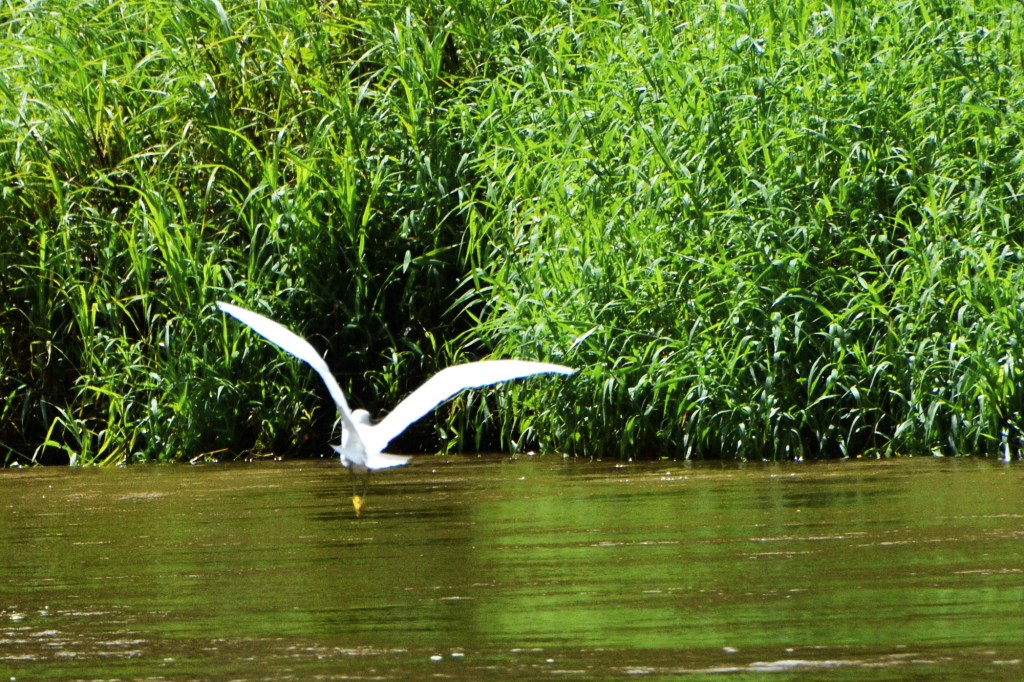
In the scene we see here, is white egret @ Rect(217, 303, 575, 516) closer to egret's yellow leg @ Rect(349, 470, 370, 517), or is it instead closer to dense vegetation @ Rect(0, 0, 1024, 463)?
egret's yellow leg @ Rect(349, 470, 370, 517)

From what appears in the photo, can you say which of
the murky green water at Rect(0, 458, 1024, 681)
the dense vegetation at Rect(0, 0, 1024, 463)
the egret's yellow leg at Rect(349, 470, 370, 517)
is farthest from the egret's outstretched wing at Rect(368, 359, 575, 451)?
the dense vegetation at Rect(0, 0, 1024, 463)

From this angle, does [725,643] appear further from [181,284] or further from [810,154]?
[181,284]

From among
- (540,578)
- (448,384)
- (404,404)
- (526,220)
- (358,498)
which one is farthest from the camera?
(526,220)

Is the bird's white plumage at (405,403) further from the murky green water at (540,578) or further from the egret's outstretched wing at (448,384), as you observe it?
the murky green water at (540,578)

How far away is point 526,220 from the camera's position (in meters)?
8.18

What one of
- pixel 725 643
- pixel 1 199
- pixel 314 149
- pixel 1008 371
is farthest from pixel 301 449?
pixel 725 643

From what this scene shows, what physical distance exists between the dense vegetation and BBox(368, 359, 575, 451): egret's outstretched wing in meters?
2.34

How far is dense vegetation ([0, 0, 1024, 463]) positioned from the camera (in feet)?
22.7

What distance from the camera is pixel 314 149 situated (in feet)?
28.9

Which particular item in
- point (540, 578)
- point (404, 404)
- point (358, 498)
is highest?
point (404, 404)

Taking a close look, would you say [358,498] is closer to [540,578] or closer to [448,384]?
[448,384]

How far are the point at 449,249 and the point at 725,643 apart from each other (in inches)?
217

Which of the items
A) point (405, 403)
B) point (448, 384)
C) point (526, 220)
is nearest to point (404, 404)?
point (405, 403)

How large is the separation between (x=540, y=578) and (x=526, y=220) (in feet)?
13.5
